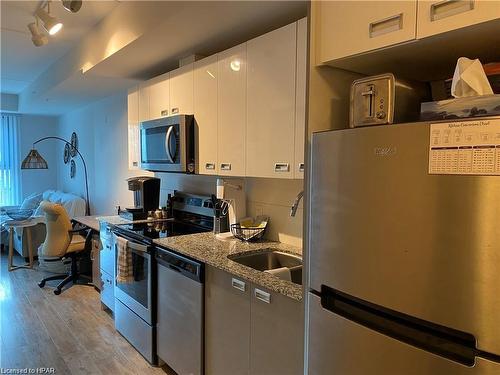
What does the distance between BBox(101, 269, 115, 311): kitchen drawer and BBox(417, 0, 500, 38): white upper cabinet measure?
304 cm

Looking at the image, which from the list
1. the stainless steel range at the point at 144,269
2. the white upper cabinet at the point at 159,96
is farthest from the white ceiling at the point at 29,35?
the stainless steel range at the point at 144,269

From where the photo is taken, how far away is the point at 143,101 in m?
3.17

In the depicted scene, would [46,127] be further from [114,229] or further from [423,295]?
[423,295]

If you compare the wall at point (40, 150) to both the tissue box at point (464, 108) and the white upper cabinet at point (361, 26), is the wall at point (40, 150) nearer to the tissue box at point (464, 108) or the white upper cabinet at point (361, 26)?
the white upper cabinet at point (361, 26)

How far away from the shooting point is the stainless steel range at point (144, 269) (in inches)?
97.7

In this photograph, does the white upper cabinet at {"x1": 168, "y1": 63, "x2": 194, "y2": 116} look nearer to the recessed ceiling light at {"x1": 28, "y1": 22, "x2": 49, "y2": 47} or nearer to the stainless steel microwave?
the stainless steel microwave

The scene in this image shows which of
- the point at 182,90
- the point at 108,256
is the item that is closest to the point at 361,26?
the point at 182,90

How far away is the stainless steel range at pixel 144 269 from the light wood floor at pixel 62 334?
12cm

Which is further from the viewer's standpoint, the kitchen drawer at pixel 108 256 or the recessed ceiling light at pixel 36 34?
the kitchen drawer at pixel 108 256

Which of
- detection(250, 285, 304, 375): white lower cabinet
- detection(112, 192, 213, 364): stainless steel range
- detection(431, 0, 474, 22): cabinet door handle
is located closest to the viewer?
detection(431, 0, 474, 22): cabinet door handle

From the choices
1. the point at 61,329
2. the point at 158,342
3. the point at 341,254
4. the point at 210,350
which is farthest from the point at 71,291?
the point at 341,254

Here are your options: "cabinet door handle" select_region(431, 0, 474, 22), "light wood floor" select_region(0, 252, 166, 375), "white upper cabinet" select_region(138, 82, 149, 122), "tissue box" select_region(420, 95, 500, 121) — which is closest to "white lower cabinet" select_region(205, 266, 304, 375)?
"light wood floor" select_region(0, 252, 166, 375)

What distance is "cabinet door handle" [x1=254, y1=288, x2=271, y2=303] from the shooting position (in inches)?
64.9

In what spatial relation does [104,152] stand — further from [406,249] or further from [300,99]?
[406,249]
